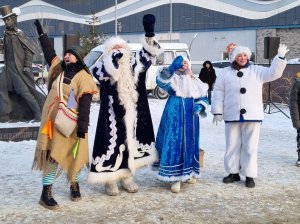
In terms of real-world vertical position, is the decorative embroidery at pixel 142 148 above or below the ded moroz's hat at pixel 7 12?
below

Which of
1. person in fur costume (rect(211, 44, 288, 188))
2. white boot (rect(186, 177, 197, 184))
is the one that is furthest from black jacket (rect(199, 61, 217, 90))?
white boot (rect(186, 177, 197, 184))

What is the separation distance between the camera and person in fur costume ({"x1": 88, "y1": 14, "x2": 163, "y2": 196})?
5035 mm

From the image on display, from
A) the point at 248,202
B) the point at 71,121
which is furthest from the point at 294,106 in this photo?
the point at 71,121

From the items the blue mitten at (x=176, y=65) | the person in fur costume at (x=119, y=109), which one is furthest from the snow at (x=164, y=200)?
the blue mitten at (x=176, y=65)

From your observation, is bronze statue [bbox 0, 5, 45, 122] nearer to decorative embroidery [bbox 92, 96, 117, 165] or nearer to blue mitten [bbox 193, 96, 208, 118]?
decorative embroidery [bbox 92, 96, 117, 165]

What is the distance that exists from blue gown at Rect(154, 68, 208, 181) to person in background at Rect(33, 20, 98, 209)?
3.23ft

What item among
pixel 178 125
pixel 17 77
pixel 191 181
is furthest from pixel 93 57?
pixel 178 125

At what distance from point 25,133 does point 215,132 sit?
3.95 metres

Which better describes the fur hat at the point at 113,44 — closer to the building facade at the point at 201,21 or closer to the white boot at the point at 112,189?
the white boot at the point at 112,189

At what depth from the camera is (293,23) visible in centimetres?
3816

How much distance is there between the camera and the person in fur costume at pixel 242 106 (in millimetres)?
5531

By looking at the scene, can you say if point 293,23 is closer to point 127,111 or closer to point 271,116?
point 271,116

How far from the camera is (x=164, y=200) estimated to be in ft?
16.8

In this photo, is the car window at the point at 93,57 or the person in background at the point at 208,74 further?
the car window at the point at 93,57
